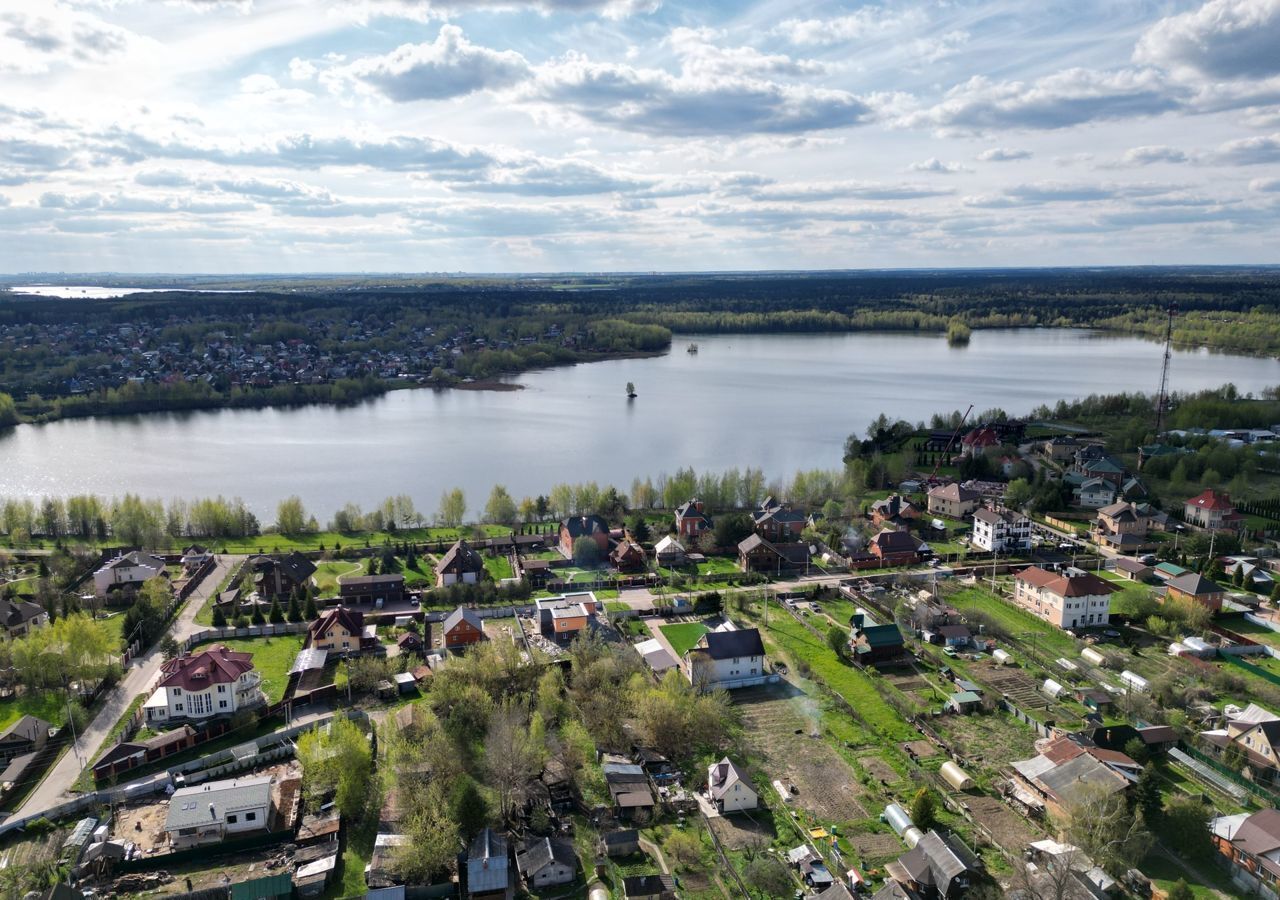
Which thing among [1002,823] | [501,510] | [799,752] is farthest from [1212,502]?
[501,510]

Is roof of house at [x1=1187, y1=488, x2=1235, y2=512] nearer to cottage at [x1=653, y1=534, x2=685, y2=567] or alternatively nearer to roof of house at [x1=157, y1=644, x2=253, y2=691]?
cottage at [x1=653, y1=534, x2=685, y2=567]

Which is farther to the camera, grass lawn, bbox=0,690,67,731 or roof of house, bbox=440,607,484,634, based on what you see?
roof of house, bbox=440,607,484,634

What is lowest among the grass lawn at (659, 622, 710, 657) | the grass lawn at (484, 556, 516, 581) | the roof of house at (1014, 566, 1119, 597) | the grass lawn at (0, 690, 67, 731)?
the grass lawn at (659, 622, 710, 657)

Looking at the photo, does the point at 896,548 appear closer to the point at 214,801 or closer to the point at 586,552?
the point at 586,552

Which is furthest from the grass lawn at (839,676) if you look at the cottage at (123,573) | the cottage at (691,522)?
the cottage at (123,573)

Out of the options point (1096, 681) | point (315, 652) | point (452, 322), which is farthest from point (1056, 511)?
point (452, 322)

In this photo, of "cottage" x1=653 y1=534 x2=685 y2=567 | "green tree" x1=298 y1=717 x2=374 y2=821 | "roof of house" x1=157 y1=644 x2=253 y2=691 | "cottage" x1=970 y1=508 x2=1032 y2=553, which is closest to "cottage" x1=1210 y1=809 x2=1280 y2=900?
"green tree" x1=298 y1=717 x2=374 y2=821
